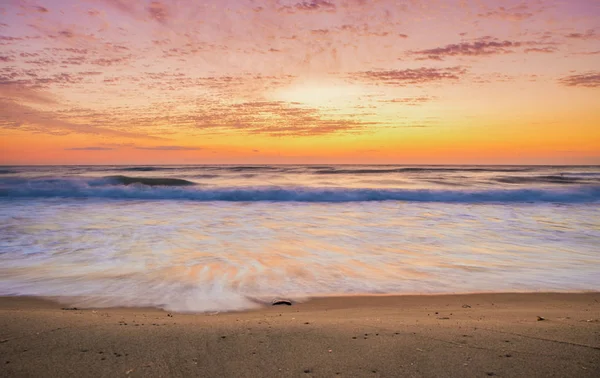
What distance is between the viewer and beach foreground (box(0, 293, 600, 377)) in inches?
89.1

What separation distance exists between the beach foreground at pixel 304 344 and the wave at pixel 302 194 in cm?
1519

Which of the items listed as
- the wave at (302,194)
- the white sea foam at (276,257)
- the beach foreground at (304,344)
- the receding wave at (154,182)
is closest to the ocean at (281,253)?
the white sea foam at (276,257)

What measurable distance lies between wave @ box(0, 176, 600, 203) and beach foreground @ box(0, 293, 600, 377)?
49.9ft

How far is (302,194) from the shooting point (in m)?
19.4

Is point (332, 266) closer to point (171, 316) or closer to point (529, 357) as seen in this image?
point (171, 316)

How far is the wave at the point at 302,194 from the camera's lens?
61.0 ft

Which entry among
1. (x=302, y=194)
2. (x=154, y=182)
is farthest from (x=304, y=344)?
(x=154, y=182)

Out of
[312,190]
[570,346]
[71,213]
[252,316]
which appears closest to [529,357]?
[570,346]

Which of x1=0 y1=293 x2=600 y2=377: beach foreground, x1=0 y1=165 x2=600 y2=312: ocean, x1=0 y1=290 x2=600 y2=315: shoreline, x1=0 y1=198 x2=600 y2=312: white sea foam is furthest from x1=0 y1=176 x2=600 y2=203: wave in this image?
x1=0 y1=293 x2=600 y2=377: beach foreground

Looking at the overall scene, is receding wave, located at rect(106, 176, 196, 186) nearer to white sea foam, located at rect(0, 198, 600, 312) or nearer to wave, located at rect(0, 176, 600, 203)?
wave, located at rect(0, 176, 600, 203)

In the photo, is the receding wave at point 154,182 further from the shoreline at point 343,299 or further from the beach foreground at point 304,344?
the beach foreground at point 304,344

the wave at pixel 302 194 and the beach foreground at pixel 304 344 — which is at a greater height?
the beach foreground at pixel 304 344

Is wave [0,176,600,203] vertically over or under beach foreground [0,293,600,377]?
under

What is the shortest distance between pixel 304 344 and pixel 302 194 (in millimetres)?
16773
